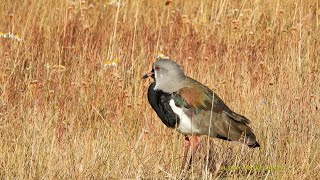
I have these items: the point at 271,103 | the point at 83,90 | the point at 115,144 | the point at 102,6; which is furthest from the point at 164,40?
the point at 115,144

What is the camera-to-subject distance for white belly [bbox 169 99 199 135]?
20.1 ft

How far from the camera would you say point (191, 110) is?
243 inches

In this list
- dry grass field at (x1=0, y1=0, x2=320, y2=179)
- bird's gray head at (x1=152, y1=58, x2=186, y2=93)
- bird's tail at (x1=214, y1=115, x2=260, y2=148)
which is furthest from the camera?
bird's gray head at (x1=152, y1=58, x2=186, y2=93)

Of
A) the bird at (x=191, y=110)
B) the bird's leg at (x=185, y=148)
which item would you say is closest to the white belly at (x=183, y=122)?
the bird at (x=191, y=110)

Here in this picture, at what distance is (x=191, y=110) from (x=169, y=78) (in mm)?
305

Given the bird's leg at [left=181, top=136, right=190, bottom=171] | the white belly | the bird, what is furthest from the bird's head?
the bird's leg at [left=181, top=136, right=190, bottom=171]

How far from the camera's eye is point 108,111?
24.0ft

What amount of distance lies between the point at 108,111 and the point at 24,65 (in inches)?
58.7

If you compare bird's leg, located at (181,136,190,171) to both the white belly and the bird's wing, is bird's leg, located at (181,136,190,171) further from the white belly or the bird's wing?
the bird's wing

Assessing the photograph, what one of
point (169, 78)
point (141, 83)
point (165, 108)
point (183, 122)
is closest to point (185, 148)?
point (183, 122)

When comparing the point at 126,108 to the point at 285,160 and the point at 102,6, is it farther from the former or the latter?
the point at 102,6

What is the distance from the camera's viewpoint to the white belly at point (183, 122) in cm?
614

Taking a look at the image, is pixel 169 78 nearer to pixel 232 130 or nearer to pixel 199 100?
pixel 199 100

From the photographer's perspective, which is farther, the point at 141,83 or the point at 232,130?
the point at 141,83
